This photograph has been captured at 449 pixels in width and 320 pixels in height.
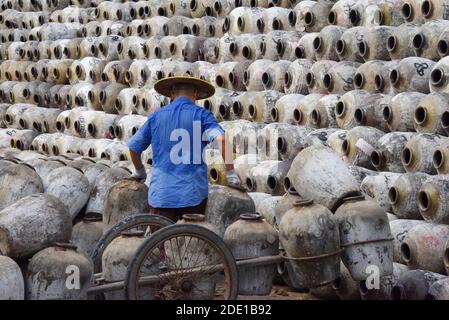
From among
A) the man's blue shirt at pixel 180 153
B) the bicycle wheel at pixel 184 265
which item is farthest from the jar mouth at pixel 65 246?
the man's blue shirt at pixel 180 153

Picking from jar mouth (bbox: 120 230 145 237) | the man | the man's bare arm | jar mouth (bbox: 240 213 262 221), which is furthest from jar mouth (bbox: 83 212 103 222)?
jar mouth (bbox: 240 213 262 221)

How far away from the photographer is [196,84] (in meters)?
6.03

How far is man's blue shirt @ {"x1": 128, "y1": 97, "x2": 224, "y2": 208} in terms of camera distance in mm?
5805

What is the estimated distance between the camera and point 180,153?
19.2ft

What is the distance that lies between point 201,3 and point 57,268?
9597 millimetres

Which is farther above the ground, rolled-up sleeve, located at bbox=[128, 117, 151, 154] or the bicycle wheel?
rolled-up sleeve, located at bbox=[128, 117, 151, 154]

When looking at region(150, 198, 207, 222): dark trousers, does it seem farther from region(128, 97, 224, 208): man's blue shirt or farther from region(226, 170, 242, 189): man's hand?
region(226, 170, 242, 189): man's hand

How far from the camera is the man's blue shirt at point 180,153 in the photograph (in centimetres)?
580

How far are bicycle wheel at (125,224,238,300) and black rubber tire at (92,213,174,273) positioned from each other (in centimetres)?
44

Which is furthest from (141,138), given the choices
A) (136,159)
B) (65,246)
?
(65,246)

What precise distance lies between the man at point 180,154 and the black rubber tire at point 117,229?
243 millimetres

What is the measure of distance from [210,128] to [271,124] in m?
3.73

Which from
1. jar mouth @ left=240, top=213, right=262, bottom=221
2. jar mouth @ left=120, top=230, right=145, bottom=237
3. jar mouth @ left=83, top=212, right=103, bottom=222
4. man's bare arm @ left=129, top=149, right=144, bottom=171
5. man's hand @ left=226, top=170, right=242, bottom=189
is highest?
man's bare arm @ left=129, top=149, right=144, bottom=171

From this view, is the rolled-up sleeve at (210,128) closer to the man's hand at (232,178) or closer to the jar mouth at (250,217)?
the man's hand at (232,178)
